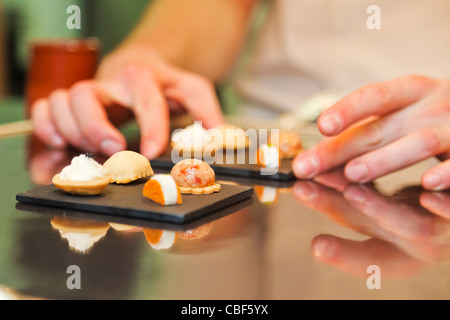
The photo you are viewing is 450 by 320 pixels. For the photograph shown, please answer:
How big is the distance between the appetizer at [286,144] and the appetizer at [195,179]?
1.01 feet

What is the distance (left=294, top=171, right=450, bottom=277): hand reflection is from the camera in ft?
2.12

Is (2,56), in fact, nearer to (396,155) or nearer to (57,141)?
(57,141)

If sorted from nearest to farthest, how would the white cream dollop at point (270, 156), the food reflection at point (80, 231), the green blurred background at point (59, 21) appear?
the food reflection at point (80, 231) → the white cream dollop at point (270, 156) → the green blurred background at point (59, 21)

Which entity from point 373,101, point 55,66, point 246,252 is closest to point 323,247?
point 246,252

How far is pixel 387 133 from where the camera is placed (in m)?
1.09

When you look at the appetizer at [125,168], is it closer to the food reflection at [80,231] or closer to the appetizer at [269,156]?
the food reflection at [80,231]

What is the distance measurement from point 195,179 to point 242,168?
0.73 ft

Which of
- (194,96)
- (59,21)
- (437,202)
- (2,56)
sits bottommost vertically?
(437,202)

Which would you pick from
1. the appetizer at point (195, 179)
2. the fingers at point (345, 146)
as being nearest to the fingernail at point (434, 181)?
the fingers at point (345, 146)

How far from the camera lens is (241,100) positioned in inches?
81.0

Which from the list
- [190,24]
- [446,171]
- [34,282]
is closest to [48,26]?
[190,24]

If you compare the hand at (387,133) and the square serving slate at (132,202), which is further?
the hand at (387,133)

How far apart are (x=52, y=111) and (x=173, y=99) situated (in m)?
0.28

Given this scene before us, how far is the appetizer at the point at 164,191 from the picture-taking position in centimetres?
76
